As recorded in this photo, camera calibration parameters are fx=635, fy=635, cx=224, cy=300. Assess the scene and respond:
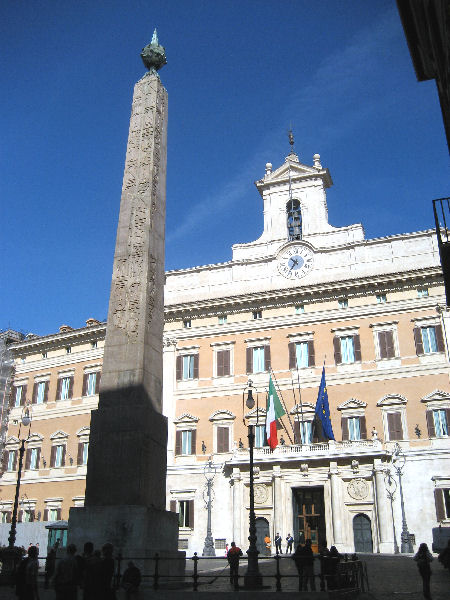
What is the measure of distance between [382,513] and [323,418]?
4448mm

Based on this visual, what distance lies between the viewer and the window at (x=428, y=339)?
2748 centimetres

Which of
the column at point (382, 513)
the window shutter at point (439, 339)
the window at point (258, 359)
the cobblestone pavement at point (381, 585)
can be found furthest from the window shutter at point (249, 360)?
the cobblestone pavement at point (381, 585)

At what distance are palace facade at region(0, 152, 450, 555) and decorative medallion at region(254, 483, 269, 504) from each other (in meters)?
0.04

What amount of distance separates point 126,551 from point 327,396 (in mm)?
18324

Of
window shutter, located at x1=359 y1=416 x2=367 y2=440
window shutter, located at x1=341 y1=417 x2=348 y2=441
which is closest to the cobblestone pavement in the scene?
window shutter, located at x1=359 y1=416 x2=367 y2=440

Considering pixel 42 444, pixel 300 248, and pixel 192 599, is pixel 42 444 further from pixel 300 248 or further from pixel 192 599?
pixel 192 599

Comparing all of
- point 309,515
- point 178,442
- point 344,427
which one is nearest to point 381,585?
point 309,515

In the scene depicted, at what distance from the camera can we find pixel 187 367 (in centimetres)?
3180

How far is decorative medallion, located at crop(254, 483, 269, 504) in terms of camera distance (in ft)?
90.8

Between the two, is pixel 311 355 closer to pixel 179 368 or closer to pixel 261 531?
pixel 179 368

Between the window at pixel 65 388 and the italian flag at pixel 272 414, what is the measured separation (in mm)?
12232

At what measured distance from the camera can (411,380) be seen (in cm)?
2738

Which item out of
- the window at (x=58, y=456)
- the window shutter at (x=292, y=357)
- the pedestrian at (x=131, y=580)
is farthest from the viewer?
the window at (x=58, y=456)

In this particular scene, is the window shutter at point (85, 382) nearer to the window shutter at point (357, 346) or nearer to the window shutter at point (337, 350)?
the window shutter at point (337, 350)
